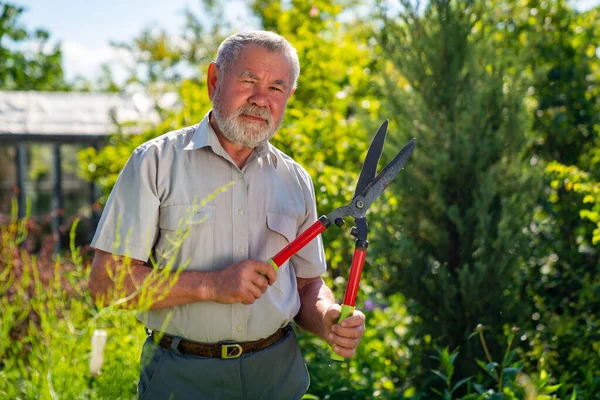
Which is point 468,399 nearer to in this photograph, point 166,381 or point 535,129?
point 166,381

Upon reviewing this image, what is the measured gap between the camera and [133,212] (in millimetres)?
2184

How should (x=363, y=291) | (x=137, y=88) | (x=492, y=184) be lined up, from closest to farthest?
1. (x=492, y=184)
2. (x=363, y=291)
3. (x=137, y=88)

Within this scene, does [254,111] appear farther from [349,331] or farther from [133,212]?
[349,331]

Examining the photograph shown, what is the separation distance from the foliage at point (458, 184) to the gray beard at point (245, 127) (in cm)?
181

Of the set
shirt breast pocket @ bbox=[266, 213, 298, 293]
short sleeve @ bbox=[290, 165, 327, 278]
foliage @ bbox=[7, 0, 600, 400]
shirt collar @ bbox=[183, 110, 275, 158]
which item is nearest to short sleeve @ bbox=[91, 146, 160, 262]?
shirt collar @ bbox=[183, 110, 275, 158]

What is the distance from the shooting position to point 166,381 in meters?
2.31

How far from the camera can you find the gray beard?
2.29 metres

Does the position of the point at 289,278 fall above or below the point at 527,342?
above

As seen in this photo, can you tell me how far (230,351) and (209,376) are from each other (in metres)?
0.10

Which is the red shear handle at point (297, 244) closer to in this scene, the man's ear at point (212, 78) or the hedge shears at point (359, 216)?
the hedge shears at point (359, 216)

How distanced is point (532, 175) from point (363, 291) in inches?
59.6

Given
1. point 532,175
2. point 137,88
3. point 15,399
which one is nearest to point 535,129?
point 532,175

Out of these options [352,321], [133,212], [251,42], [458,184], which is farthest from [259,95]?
[458,184]

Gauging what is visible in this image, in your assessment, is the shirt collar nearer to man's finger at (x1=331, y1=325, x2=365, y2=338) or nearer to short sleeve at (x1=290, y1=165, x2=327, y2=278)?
short sleeve at (x1=290, y1=165, x2=327, y2=278)
